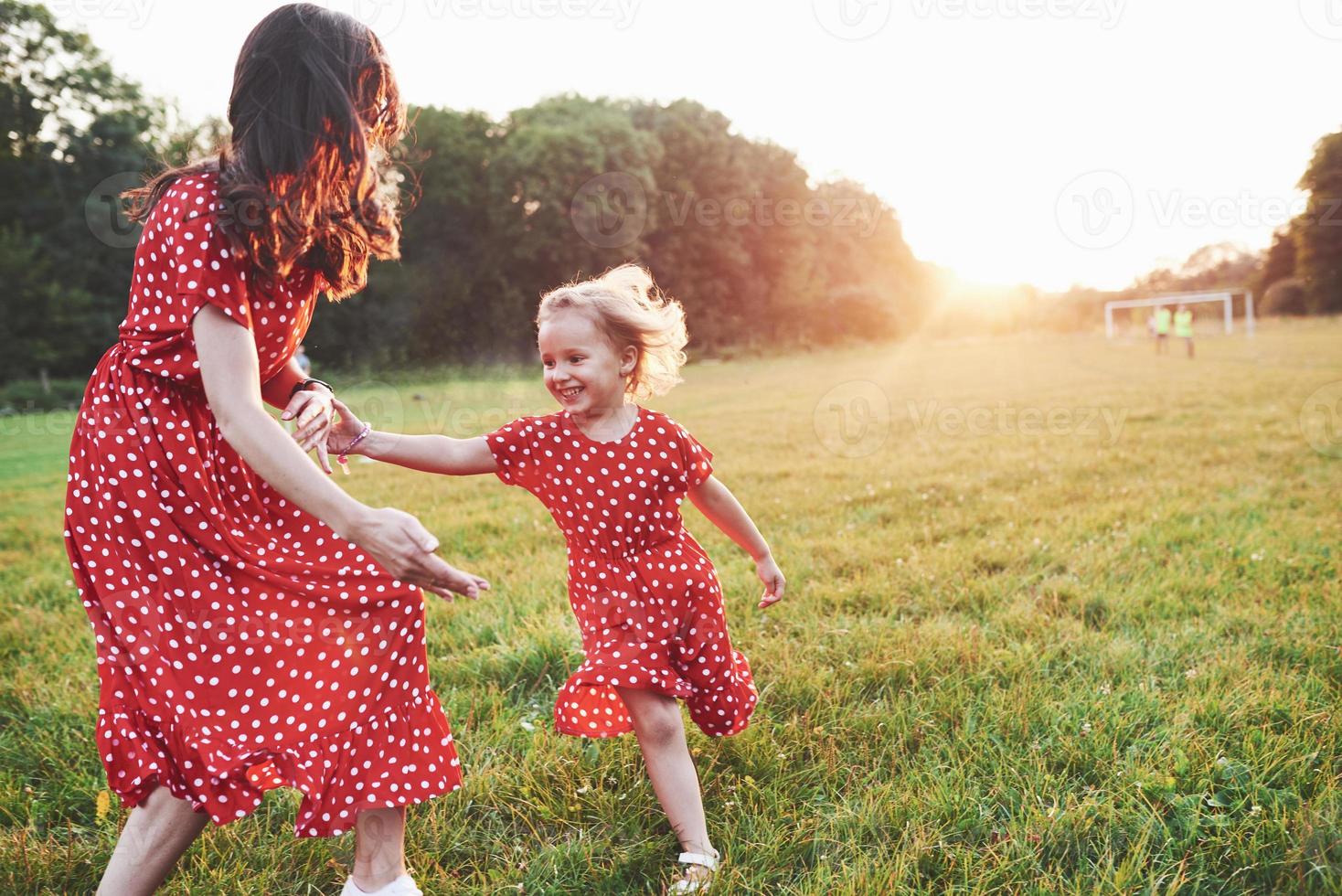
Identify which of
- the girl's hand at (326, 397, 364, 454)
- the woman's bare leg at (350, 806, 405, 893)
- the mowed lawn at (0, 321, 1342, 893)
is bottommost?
the mowed lawn at (0, 321, 1342, 893)

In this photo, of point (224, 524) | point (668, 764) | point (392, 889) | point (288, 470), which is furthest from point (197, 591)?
point (668, 764)

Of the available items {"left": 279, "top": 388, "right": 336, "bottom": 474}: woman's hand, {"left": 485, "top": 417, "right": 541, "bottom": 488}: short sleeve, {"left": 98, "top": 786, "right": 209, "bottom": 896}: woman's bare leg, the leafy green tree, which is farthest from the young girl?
the leafy green tree

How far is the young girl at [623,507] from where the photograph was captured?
2.15m

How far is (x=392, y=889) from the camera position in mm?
1882

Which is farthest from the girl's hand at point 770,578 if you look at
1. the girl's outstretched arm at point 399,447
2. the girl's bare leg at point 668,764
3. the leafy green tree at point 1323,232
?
the leafy green tree at point 1323,232

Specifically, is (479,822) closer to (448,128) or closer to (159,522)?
(159,522)

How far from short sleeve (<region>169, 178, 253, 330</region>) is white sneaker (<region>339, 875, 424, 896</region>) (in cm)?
124

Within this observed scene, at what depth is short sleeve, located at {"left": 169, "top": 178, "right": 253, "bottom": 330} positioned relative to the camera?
1.60 metres

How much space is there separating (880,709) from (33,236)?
32.6 m

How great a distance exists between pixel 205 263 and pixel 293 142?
30 centimetres

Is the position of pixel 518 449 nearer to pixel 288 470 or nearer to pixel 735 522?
pixel 735 522

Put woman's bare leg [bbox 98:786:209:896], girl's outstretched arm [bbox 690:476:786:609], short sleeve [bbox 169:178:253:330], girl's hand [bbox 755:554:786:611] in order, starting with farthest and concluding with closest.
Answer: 1. girl's hand [bbox 755:554:786:611]
2. girl's outstretched arm [bbox 690:476:786:609]
3. woman's bare leg [bbox 98:786:209:896]
4. short sleeve [bbox 169:178:253:330]

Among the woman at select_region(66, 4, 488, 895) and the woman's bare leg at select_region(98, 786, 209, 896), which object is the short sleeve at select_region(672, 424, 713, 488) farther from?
the woman's bare leg at select_region(98, 786, 209, 896)

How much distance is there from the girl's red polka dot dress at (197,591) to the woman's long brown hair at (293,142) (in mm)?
62
